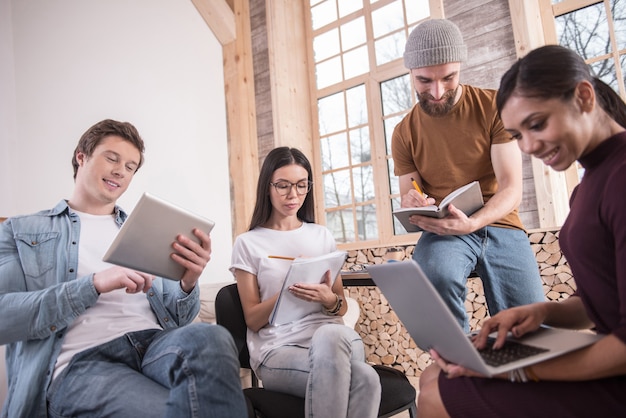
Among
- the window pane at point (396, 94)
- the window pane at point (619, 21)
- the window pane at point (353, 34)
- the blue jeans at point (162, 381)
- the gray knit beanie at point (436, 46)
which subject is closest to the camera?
the blue jeans at point (162, 381)

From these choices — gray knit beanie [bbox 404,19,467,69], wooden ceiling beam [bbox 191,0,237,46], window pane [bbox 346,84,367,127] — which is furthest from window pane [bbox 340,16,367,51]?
gray knit beanie [bbox 404,19,467,69]

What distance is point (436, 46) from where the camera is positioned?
1.60 meters

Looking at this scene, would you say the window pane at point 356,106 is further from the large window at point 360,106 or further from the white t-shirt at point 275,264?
the white t-shirt at point 275,264

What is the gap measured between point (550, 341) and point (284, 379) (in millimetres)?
780

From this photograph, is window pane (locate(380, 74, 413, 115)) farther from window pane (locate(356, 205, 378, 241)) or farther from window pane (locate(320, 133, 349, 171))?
window pane (locate(356, 205, 378, 241))

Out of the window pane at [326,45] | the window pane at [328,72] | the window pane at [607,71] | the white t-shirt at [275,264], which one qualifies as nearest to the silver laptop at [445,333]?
the white t-shirt at [275,264]

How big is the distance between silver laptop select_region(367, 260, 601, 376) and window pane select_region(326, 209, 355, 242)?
2.92 metres

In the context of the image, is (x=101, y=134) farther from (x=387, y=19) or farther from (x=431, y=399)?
(x=387, y=19)

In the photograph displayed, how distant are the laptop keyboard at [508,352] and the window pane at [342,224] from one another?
9.84 feet

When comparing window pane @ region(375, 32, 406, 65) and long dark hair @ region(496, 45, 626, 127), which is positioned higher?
window pane @ region(375, 32, 406, 65)

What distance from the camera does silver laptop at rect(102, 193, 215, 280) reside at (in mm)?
1064

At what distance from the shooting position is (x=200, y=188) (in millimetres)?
3492

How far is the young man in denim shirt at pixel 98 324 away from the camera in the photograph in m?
1.01

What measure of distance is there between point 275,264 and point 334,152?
260cm
